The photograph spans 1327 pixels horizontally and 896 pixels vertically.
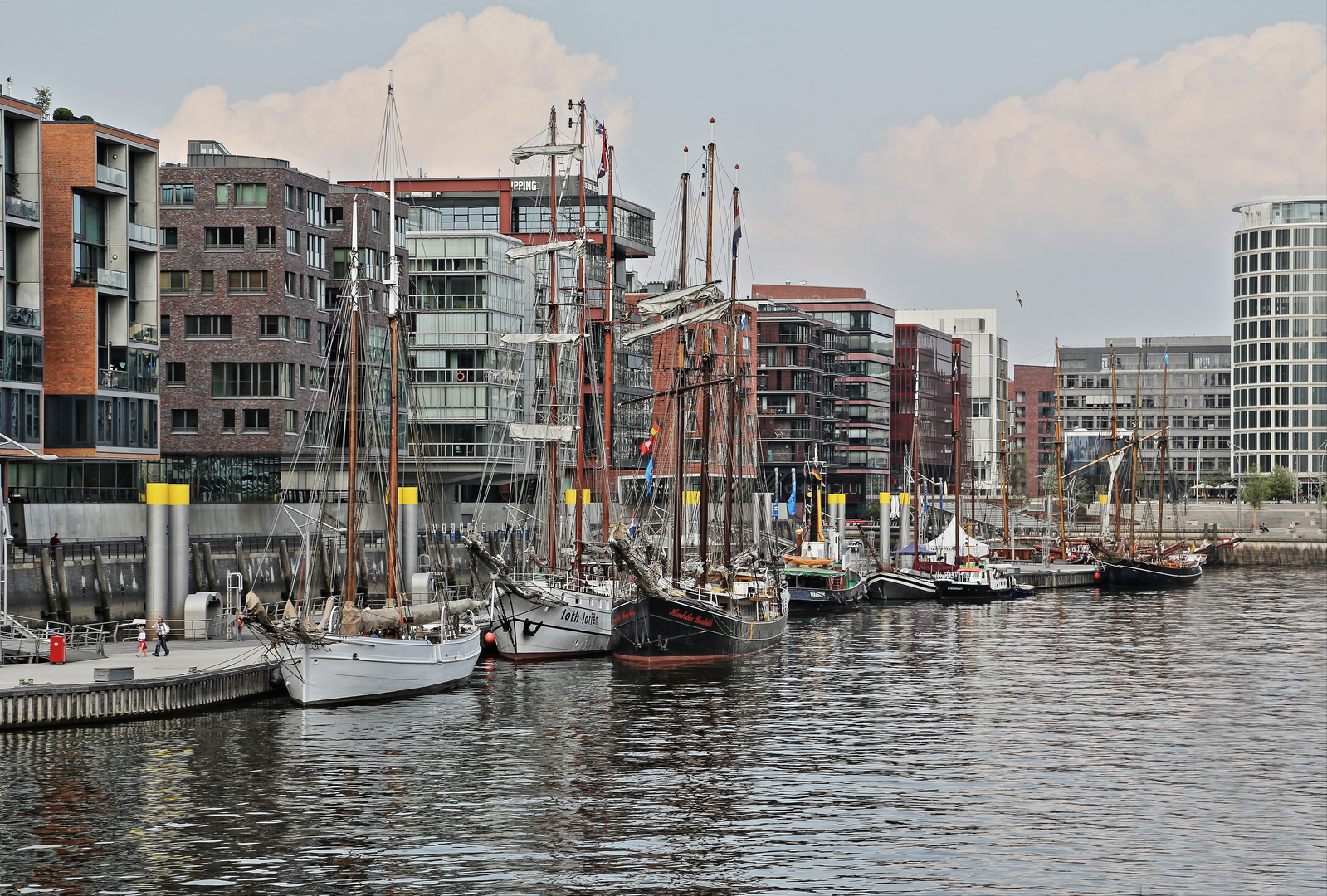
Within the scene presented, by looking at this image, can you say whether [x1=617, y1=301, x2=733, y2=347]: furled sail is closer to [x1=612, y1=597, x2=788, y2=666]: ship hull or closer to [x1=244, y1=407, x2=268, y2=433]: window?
[x1=612, y1=597, x2=788, y2=666]: ship hull

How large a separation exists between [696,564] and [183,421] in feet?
154

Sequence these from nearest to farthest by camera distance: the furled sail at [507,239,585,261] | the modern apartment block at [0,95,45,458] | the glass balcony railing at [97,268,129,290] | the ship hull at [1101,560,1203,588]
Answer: the modern apartment block at [0,95,45,458] → the furled sail at [507,239,585,261] → the glass balcony railing at [97,268,129,290] → the ship hull at [1101,560,1203,588]

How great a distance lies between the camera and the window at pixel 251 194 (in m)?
125

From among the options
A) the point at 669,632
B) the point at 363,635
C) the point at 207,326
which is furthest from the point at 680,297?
the point at 207,326

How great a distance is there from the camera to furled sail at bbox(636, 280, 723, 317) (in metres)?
88.1

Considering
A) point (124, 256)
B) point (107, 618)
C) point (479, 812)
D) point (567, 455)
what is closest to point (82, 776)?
point (479, 812)

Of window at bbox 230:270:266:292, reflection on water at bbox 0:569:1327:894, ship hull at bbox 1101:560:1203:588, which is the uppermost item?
window at bbox 230:270:266:292

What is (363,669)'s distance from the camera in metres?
61.4

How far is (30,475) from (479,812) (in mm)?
60881

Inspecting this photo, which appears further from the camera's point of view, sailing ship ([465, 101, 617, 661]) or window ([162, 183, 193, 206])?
window ([162, 183, 193, 206])

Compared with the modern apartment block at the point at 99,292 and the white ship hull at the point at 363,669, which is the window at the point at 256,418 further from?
the white ship hull at the point at 363,669

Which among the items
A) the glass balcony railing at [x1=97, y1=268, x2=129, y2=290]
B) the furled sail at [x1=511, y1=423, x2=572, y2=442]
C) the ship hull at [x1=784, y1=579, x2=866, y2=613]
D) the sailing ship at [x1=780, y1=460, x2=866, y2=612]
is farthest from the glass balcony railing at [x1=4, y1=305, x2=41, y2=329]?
the ship hull at [x1=784, y1=579, x2=866, y2=613]

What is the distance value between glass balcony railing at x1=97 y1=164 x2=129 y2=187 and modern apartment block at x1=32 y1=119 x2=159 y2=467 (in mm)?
50

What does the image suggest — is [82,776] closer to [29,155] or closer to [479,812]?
[479,812]
